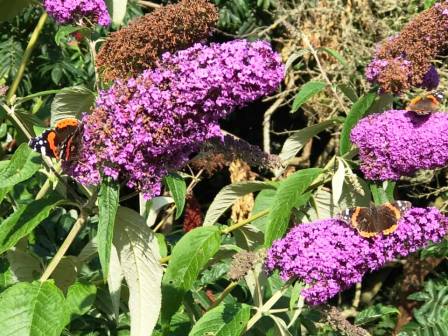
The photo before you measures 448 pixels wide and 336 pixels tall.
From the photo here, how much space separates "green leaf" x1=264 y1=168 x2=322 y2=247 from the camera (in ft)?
6.00

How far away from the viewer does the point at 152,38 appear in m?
1.74

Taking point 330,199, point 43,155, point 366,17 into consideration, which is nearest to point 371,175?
point 330,199

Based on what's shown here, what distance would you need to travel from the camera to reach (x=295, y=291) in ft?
6.23

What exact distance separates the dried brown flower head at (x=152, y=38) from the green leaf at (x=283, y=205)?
1.57ft

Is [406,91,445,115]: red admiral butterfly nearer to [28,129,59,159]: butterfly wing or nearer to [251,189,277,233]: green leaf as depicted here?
[251,189,277,233]: green leaf

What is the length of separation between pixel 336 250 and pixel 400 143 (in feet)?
1.54

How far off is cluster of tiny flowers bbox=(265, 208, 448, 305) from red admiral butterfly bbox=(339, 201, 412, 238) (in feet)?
0.07

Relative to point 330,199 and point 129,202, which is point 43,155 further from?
point 129,202

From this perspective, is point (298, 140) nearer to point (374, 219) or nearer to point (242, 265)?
point (374, 219)

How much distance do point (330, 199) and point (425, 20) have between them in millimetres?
666

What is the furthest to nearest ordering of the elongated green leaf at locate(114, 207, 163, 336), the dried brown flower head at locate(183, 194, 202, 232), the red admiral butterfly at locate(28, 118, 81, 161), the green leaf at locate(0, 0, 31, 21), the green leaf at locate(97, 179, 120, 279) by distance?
1. the dried brown flower head at locate(183, 194, 202, 232)
2. the green leaf at locate(0, 0, 31, 21)
3. the elongated green leaf at locate(114, 207, 163, 336)
4. the red admiral butterfly at locate(28, 118, 81, 161)
5. the green leaf at locate(97, 179, 120, 279)

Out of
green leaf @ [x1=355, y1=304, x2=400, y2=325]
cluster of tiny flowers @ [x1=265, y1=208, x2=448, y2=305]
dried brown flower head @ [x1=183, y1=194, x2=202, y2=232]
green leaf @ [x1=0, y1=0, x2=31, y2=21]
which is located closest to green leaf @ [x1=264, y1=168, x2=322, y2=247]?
cluster of tiny flowers @ [x1=265, y1=208, x2=448, y2=305]

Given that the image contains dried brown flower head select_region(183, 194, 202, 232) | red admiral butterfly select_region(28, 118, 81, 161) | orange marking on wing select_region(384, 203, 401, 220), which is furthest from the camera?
dried brown flower head select_region(183, 194, 202, 232)

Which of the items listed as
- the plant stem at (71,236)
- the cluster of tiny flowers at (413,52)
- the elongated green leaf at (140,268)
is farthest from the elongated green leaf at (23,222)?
the cluster of tiny flowers at (413,52)
